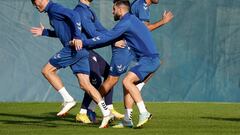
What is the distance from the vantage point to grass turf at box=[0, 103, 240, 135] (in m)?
11.3

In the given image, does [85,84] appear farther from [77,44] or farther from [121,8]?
[121,8]

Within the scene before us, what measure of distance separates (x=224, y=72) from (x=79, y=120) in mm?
6902

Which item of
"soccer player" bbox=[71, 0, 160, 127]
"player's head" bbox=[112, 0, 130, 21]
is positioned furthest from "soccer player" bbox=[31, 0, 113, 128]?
"player's head" bbox=[112, 0, 130, 21]

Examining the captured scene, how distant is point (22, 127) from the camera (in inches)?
478

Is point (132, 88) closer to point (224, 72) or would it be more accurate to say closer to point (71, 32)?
point (71, 32)

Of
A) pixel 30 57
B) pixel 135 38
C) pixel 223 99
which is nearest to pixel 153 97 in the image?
pixel 223 99

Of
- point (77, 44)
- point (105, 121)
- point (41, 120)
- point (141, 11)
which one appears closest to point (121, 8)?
point (77, 44)

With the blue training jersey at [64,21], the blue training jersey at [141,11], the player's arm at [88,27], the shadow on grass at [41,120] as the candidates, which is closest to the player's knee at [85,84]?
the shadow on grass at [41,120]

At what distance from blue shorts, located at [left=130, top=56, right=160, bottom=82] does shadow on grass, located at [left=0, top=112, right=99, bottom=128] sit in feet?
4.08

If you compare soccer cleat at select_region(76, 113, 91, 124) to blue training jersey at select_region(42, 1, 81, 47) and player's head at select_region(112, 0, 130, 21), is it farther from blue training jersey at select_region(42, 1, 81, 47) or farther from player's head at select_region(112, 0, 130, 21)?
player's head at select_region(112, 0, 130, 21)

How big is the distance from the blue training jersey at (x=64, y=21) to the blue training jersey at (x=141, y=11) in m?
1.62

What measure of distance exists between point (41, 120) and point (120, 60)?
1697 millimetres

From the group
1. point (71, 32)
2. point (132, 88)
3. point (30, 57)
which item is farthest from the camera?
point (30, 57)

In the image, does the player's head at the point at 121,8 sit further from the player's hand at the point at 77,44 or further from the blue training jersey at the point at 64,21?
the blue training jersey at the point at 64,21
